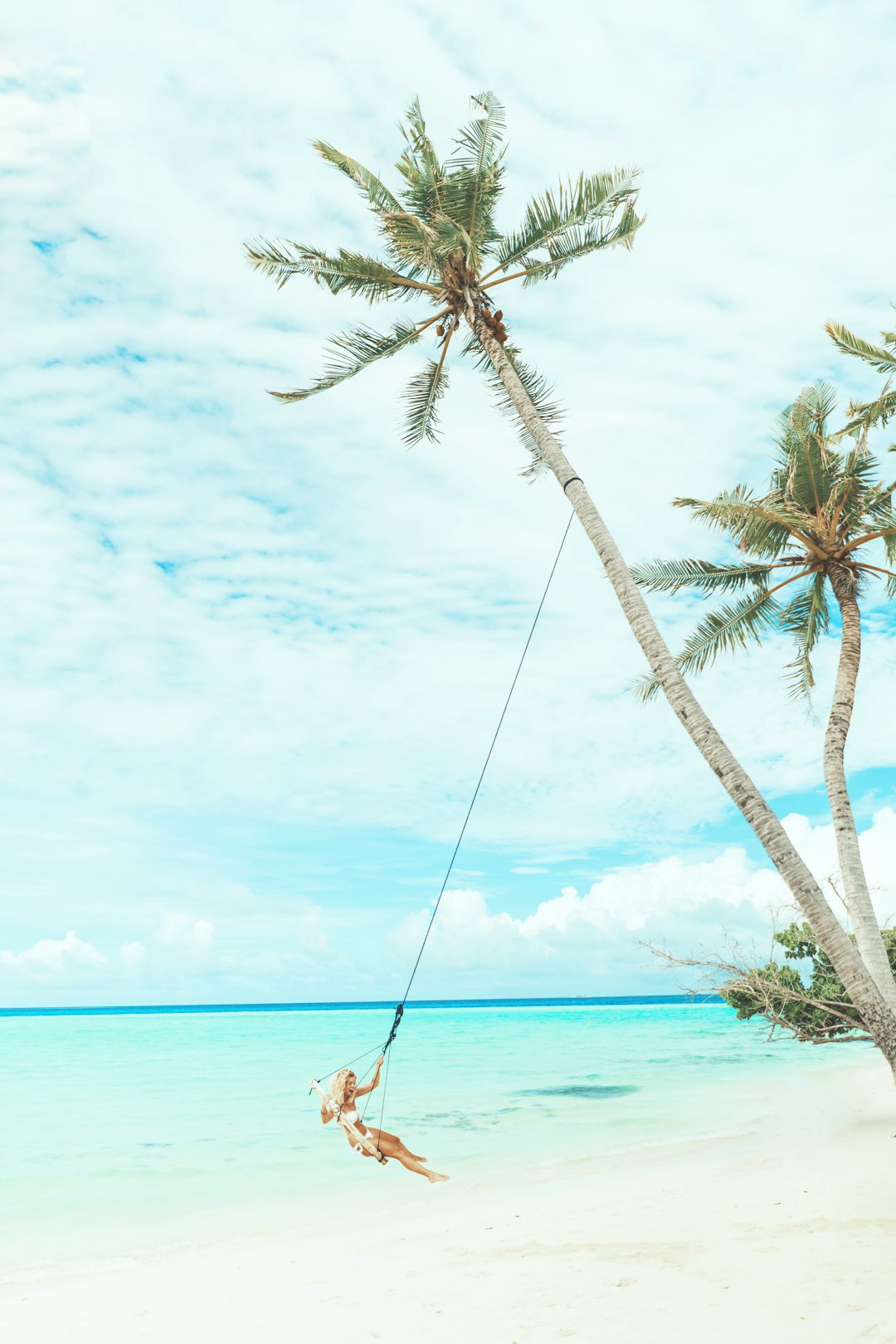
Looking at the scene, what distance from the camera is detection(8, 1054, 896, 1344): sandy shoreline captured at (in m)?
5.66

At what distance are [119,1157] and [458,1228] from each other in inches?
333

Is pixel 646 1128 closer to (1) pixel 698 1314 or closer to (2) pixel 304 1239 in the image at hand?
(2) pixel 304 1239

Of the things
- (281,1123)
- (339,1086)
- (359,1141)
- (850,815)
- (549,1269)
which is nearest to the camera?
(549,1269)

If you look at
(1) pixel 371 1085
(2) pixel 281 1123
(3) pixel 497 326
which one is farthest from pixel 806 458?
(2) pixel 281 1123

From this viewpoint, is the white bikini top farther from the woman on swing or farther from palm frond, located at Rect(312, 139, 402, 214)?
palm frond, located at Rect(312, 139, 402, 214)

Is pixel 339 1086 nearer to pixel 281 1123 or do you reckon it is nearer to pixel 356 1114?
pixel 356 1114

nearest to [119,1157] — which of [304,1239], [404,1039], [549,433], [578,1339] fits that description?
[304,1239]

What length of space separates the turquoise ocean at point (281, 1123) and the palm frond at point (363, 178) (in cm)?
1128

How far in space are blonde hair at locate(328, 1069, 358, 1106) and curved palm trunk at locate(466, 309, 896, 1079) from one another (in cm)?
392

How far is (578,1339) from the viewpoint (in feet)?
17.8

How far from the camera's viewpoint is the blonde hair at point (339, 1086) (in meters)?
7.69

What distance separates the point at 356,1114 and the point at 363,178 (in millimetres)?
8967

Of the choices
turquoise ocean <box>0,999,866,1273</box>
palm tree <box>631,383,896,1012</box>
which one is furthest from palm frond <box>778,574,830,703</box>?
turquoise ocean <box>0,999,866,1273</box>

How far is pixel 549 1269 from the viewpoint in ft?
23.3
